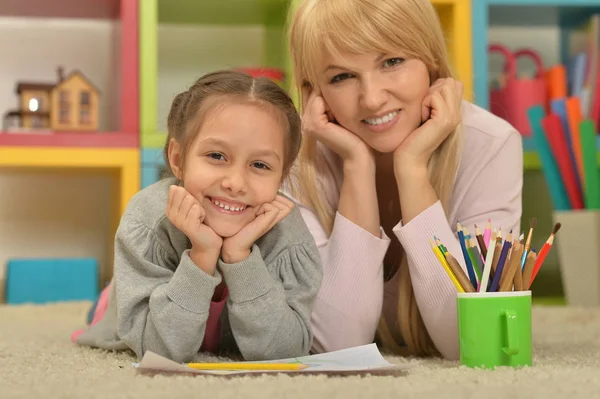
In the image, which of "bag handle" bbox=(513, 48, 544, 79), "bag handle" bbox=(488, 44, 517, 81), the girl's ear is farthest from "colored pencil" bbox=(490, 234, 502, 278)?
"bag handle" bbox=(513, 48, 544, 79)

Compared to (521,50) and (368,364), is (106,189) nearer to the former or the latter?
(521,50)

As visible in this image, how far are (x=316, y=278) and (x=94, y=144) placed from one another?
0.96m

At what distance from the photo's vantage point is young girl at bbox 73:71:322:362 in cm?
88

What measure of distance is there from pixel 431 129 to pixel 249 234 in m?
0.30

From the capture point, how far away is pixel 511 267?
840 mm

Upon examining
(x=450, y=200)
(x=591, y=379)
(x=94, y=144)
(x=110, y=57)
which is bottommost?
(x=591, y=379)

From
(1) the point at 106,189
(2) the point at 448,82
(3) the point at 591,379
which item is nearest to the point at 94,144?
(1) the point at 106,189

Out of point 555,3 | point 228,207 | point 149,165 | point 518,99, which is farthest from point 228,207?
point 555,3

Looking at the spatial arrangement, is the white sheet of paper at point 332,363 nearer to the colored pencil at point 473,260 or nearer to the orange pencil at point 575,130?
the colored pencil at point 473,260

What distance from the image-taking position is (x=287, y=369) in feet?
2.55

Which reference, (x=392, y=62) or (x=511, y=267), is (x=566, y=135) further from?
(x=511, y=267)

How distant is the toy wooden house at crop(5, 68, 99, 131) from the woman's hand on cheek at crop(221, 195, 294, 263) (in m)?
1.04

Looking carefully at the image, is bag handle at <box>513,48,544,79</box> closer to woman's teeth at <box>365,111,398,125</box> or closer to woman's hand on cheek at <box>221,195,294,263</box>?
woman's teeth at <box>365,111,398,125</box>

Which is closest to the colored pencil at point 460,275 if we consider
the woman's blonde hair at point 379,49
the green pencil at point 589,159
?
the woman's blonde hair at point 379,49
